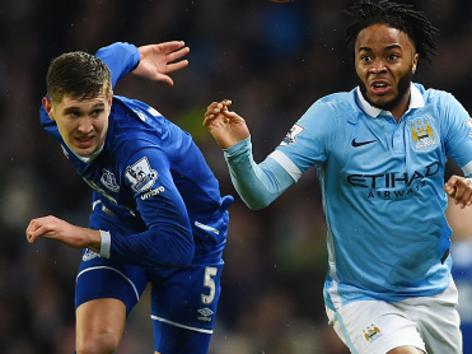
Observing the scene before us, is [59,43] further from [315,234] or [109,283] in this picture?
[109,283]

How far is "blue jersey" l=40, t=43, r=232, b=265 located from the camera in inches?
205

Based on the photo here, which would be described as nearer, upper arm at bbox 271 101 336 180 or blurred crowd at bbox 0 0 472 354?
upper arm at bbox 271 101 336 180

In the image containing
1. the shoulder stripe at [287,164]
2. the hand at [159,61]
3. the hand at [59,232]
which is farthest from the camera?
the hand at [159,61]

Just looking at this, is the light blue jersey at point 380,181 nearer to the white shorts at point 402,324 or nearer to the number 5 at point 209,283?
the white shorts at point 402,324

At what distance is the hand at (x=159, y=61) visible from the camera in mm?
6277

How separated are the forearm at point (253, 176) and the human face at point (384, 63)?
54 cm

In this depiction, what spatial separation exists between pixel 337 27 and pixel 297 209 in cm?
176

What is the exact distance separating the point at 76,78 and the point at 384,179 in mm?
1383

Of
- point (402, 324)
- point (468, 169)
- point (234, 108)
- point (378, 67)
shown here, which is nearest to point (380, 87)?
point (378, 67)

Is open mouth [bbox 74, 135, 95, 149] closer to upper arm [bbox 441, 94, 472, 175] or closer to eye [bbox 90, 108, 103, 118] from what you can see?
eye [bbox 90, 108, 103, 118]

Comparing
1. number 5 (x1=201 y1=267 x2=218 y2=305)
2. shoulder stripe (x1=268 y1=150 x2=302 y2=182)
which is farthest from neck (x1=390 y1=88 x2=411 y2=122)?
number 5 (x1=201 y1=267 x2=218 y2=305)

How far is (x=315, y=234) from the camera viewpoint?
9211mm

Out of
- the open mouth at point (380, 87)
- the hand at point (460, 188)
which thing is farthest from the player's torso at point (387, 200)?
the hand at point (460, 188)

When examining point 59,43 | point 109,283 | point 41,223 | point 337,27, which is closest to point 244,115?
point 337,27
